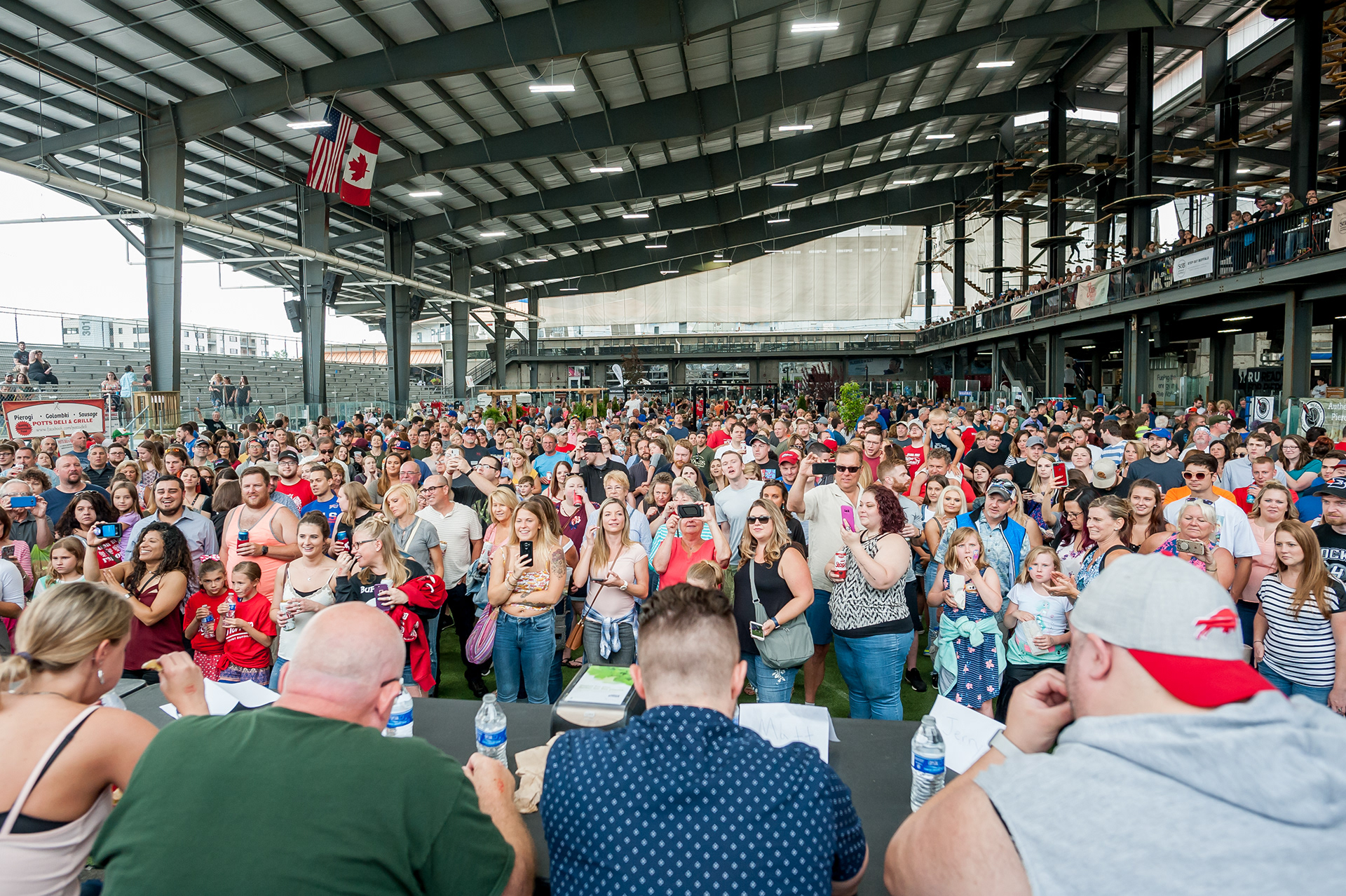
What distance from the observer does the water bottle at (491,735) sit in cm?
241

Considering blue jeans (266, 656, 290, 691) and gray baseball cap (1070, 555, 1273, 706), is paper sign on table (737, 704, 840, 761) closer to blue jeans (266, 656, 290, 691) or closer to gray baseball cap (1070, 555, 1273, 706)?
gray baseball cap (1070, 555, 1273, 706)

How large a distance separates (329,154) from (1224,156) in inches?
928

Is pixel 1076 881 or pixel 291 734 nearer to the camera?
pixel 1076 881

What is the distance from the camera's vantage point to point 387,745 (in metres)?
1.48

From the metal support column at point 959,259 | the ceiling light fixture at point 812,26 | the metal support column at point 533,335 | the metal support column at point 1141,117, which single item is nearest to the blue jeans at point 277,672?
the ceiling light fixture at point 812,26

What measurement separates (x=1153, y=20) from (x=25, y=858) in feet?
72.3

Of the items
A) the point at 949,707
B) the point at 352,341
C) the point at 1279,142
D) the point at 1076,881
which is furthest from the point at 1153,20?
the point at 352,341

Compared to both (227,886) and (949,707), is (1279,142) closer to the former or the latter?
(949,707)

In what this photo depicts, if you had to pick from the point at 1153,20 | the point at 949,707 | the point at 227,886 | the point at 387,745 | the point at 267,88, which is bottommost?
the point at 949,707

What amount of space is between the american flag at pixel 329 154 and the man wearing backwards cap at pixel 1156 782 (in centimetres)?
1518

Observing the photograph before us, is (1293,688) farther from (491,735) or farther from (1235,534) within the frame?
(491,735)

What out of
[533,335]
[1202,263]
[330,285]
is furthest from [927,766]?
[533,335]

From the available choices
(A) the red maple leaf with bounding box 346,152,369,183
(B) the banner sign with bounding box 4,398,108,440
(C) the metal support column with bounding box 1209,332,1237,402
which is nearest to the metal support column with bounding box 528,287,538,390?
(A) the red maple leaf with bounding box 346,152,369,183

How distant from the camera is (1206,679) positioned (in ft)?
4.14
